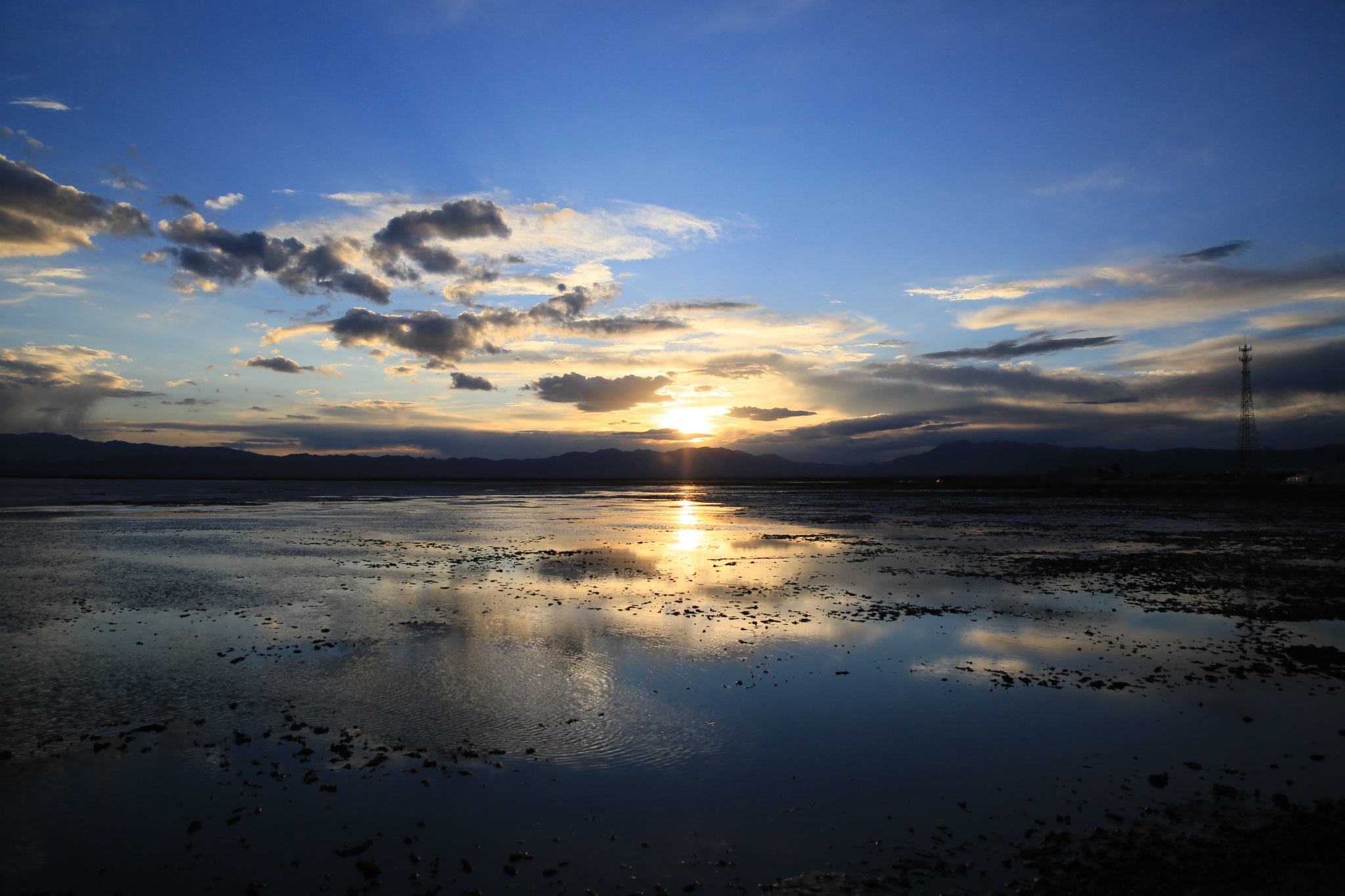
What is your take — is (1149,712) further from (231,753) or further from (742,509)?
(742,509)

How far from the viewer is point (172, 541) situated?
35.5 metres

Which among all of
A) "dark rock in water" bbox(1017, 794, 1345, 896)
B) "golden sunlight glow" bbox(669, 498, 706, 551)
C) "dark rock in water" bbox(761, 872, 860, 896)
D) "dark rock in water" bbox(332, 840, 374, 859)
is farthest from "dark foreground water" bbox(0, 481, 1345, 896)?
"golden sunlight glow" bbox(669, 498, 706, 551)

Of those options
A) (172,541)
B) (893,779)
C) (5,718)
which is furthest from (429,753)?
(172,541)

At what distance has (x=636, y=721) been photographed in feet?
38.0

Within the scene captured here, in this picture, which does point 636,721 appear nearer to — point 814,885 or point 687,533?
point 814,885

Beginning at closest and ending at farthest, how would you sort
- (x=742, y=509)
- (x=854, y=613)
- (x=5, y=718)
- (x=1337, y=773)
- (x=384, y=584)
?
(x=1337, y=773) → (x=5, y=718) → (x=854, y=613) → (x=384, y=584) → (x=742, y=509)

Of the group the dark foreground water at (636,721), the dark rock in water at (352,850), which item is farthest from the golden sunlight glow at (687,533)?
the dark rock in water at (352,850)

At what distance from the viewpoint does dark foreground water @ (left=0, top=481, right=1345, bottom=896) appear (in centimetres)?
765

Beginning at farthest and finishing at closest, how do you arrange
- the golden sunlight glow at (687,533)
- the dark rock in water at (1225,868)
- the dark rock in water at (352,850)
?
the golden sunlight glow at (687,533) → the dark rock in water at (352,850) → the dark rock in water at (1225,868)

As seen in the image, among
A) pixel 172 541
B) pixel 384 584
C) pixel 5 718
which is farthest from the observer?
pixel 172 541

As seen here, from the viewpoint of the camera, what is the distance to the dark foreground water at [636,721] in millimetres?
7648

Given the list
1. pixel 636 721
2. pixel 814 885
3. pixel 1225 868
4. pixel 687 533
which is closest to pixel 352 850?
pixel 636 721

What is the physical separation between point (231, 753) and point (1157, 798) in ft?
44.1

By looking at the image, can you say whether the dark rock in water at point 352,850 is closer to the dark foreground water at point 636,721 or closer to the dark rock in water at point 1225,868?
the dark foreground water at point 636,721
